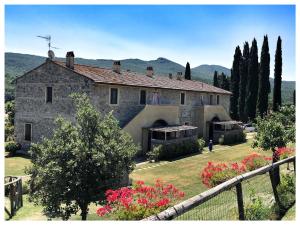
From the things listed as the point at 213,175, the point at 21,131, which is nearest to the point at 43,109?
the point at 21,131

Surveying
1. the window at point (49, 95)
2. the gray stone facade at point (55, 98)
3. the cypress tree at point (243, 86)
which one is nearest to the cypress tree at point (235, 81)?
the cypress tree at point (243, 86)

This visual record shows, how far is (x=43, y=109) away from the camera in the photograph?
1130 inches

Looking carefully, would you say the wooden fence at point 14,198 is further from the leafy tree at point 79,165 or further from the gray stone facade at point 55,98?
the gray stone facade at point 55,98

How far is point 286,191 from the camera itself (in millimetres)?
9195

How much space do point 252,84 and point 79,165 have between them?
4381 cm

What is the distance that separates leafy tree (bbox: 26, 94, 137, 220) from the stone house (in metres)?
13.0

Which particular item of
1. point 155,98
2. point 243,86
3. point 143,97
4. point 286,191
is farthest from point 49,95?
point 243,86

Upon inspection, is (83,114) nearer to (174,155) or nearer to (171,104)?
(174,155)

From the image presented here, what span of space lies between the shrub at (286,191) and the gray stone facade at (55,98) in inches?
703

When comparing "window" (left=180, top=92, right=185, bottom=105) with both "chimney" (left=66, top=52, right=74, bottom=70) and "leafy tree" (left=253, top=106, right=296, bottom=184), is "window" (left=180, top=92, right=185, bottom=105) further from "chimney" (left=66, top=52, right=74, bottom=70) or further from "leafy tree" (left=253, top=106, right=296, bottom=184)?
"leafy tree" (left=253, top=106, right=296, bottom=184)

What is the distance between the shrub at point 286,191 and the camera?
8.47 meters

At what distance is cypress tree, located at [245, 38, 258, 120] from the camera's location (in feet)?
166

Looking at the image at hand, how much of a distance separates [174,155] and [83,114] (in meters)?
17.1

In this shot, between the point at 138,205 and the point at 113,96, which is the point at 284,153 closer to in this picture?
the point at 138,205
